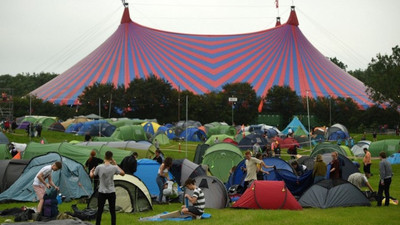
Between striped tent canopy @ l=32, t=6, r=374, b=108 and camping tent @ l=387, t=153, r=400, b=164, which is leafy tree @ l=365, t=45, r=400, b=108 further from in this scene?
camping tent @ l=387, t=153, r=400, b=164

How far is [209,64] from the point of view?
5409 centimetres

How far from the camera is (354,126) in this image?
47094 mm

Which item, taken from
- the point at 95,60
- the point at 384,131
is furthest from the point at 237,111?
the point at 95,60

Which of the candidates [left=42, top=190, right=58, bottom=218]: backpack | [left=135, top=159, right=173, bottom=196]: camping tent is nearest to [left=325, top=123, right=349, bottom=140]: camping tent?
[left=135, top=159, right=173, bottom=196]: camping tent

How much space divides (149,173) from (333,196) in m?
4.05

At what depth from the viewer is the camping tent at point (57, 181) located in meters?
11.7

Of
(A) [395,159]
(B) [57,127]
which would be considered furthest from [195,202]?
(B) [57,127]

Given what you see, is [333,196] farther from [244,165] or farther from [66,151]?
[66,151]

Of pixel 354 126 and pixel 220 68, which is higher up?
pixel 220 68

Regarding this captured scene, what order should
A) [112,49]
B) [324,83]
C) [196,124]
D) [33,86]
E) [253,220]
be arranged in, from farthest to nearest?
[33,86] < [112,49] < [324,83] < [196,124] < [253,220]

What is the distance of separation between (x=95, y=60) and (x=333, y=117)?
75.1 ft

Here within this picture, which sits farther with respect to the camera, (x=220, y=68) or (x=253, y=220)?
(x=220, y=68)

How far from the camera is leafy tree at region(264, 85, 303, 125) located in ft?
158

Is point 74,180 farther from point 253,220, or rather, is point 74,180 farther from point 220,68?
point 220,68
